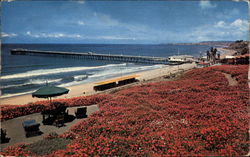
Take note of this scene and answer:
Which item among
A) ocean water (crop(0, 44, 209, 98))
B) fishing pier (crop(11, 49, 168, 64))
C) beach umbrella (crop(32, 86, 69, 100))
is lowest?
ocean water (crop(0, 44, 209, 98))

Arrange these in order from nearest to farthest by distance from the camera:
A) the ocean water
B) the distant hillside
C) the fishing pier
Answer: the ocean water
the distant hillside
the fishing pier

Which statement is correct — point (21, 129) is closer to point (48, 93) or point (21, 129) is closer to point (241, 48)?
point (48, 93)

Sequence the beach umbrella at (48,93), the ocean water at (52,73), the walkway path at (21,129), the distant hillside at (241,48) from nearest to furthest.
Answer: the walkway path at (21,129)
the beach umbrella at (48,93)
the ocean water at (52,73)
the distant hillside at (241,48)

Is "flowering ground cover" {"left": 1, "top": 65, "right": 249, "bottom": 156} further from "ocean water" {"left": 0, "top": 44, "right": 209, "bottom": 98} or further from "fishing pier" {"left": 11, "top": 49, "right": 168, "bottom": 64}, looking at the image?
"fishing pier" {"left": 11, "top": 49, "right": 168, "bottom": 64}

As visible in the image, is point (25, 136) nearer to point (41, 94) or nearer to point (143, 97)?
point (41, 94)

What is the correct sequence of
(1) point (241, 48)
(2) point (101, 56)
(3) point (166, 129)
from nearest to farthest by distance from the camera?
1. (3) point (166, 129)
2. (2) point (101, 56)
3. (1) point (241, 48)

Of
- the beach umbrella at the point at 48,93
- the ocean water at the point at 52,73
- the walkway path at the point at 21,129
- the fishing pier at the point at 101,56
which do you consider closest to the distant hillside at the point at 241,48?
the fishing pier at the point at 101,56

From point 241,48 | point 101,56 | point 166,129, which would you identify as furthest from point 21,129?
point 241,48

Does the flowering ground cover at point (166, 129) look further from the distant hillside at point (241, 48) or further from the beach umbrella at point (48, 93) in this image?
the distant hillside at point (241, 48)

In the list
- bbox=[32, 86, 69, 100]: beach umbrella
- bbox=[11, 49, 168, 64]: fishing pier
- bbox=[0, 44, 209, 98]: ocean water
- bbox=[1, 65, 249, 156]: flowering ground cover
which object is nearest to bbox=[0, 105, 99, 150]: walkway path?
bbox=[1, 65, 249, 156]: flowering ground cover
